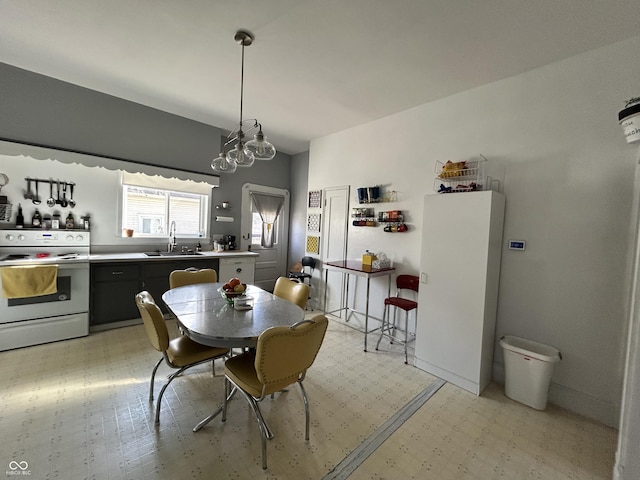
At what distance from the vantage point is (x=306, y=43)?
2.30 metres

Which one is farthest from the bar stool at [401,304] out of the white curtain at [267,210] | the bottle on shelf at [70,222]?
the bottle on shelf at [70,222]

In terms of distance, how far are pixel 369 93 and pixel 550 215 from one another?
2253 mm

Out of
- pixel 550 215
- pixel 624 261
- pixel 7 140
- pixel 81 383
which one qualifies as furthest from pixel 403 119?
pixel 7 140

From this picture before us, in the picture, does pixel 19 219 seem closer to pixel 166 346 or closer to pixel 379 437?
pixel 166 346

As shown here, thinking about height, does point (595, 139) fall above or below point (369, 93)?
below

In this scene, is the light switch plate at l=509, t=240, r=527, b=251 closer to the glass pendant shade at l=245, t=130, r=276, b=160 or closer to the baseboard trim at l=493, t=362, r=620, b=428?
the baseboard trim at l=493, t=362, r=620, b=428

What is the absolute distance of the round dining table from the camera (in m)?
1.55

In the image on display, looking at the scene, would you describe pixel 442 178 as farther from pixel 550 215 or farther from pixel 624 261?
pixel 624 261

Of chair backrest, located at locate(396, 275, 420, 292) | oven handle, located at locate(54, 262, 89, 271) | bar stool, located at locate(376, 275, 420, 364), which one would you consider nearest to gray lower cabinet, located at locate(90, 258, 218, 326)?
oven handle, located at locate(54, 262, 89, 271)

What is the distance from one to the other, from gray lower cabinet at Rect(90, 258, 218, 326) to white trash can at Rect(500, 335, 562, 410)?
413cm

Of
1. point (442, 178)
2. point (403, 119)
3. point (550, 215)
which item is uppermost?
point (403, 119)

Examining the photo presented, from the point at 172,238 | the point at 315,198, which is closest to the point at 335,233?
the point at 315,198

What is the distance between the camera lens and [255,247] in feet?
17.5

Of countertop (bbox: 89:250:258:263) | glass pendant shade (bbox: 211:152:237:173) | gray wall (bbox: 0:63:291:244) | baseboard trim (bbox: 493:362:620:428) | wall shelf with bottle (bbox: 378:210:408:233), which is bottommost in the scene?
baseboard trim (bbox: 493:362:620:428)
